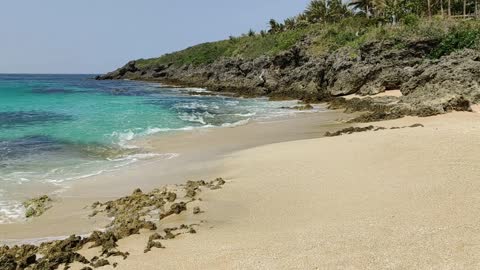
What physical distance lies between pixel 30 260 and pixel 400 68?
28.4m

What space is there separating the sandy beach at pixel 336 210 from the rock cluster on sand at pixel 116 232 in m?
0.20

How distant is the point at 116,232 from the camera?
7246 mm

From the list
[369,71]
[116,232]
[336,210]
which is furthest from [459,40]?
[116,232]

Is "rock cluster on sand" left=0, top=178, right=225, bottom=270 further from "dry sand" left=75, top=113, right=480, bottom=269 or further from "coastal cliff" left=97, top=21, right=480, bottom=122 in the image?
"coastal cliff" left=97, top=21, right=480, bottom=122

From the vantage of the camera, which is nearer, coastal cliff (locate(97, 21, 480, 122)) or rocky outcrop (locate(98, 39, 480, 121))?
rocky outcrop (locate(98, 39, 480, 121))

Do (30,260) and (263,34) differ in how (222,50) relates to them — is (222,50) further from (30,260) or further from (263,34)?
(30,260)

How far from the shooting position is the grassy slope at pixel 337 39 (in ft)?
98.7

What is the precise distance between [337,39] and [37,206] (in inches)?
1546

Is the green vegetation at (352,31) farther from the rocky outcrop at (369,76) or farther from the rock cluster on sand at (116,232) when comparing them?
the rock cluster on sand at (116,232)

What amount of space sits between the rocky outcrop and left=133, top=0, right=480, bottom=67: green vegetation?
1502 millimetres

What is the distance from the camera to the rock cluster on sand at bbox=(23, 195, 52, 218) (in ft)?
29.2

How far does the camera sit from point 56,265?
618 cm

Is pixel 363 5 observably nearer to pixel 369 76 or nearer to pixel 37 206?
pixel 369 76

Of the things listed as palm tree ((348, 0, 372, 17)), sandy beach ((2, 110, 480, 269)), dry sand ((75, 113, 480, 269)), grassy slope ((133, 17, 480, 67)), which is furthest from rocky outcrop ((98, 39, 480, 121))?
palm tree ((348, 0, 372, 17))
